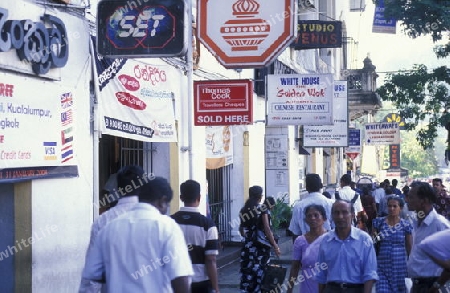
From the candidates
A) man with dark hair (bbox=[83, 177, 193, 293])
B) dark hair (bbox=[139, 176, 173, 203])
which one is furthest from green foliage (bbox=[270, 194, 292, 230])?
man with dark hair (bbox=[83, 177, 193, 293])

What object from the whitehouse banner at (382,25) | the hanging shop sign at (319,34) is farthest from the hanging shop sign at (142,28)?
the whitehouse banner at (382,25)

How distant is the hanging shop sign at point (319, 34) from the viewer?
74.2ft

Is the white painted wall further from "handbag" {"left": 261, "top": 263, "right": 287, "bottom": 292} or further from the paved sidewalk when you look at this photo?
the paved sidewalk

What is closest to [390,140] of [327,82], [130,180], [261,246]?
[327,82]

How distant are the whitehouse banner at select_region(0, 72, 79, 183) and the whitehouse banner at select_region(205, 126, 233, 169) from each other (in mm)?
6743

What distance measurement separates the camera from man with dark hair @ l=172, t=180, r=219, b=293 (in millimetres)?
8180

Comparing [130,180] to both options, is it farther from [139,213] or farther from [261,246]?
[261,246]

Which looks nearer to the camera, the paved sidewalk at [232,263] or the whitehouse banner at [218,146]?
the paved sidewalk at [232,263]

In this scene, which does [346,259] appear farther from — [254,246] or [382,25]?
[382,25]

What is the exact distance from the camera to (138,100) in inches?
496

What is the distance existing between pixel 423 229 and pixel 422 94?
17.0m

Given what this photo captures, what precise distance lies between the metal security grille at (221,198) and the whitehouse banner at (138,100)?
→ 493 cm

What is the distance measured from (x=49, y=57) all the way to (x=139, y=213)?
4688 mm

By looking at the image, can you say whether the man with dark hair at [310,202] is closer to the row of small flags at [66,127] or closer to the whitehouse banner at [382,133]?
the row of small flags at [66,127]
